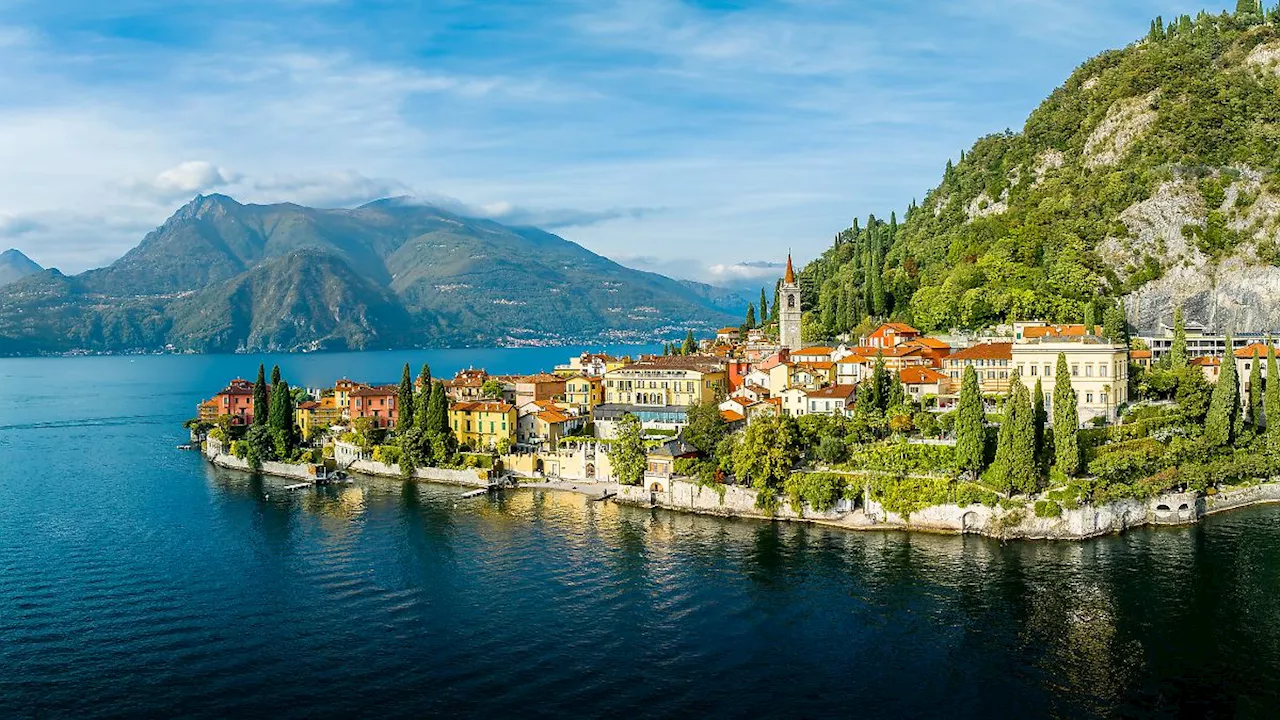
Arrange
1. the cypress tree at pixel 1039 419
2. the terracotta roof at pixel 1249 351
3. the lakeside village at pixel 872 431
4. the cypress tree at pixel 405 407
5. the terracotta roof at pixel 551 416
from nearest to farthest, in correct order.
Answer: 1. the lakeside village at pixel 872 431
2. the cypress tree at pixel 1039 419
3. the terracotta roof at pixel 1249 351
4. the terracotta roof at pixel 551 416
5. the cypress tree at pixel 405 407

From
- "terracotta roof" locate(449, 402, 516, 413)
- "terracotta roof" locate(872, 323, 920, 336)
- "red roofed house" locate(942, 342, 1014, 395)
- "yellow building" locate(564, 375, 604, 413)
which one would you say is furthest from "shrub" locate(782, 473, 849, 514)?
"yellow building" locate(564, 375, 604, 413)

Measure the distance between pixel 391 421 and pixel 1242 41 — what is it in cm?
9098

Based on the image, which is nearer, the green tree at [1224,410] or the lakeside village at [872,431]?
the lakeside village at [872,431]

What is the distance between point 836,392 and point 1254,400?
2292 cm

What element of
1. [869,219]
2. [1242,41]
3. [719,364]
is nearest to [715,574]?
[719,364]

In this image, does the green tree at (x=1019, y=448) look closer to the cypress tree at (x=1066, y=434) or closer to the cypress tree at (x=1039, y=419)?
the cypress tree at (x=1039, y=419)

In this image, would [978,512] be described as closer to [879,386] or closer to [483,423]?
[879,386]

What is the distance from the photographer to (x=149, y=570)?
42.4 m

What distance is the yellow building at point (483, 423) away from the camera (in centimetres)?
6838

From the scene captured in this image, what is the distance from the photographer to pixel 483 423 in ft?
228

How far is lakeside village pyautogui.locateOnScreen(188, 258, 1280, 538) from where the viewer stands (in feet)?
157

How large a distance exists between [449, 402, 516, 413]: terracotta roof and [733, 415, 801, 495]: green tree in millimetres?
21083

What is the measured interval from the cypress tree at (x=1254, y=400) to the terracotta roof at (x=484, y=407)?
44.8 meters

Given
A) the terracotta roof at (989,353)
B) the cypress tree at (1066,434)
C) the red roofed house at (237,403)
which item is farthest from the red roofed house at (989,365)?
the red roofed house at (237,403)
